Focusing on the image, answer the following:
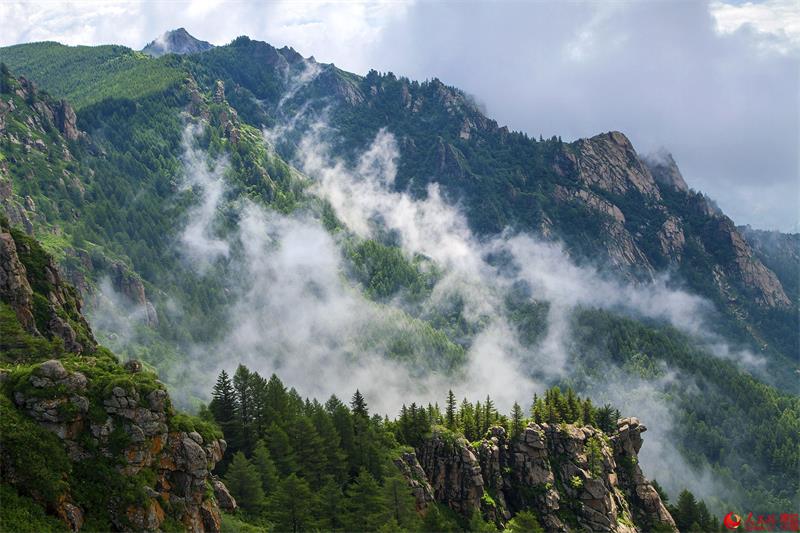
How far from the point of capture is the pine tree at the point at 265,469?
3942 inches

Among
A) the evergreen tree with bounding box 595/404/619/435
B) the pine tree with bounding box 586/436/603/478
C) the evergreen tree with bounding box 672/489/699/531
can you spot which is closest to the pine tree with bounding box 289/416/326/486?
the pine tree with bounding box 586/436/603/478

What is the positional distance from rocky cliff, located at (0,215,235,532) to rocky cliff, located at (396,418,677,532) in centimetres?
6419

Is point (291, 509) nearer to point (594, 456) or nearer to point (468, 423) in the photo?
point (468, 423)

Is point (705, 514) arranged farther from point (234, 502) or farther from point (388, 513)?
point (234, 502)

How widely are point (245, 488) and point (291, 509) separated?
298 inches

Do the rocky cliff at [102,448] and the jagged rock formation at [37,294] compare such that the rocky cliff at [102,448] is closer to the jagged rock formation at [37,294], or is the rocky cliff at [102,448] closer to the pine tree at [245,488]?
the pine tree at [245,488]

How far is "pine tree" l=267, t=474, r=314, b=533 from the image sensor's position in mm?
91250

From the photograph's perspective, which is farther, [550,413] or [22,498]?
[550,413]

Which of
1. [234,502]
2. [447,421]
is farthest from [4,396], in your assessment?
[447,421]

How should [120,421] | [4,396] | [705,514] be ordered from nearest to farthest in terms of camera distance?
[4,396], [120,421], [705,514]

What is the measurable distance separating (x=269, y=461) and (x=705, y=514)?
105 meters

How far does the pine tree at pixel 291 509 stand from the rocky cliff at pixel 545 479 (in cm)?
4296

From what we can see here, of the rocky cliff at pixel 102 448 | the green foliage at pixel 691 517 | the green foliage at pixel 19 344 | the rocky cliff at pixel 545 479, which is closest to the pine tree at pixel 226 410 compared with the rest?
the green foliage at pixel 19 344

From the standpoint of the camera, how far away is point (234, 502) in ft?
300
